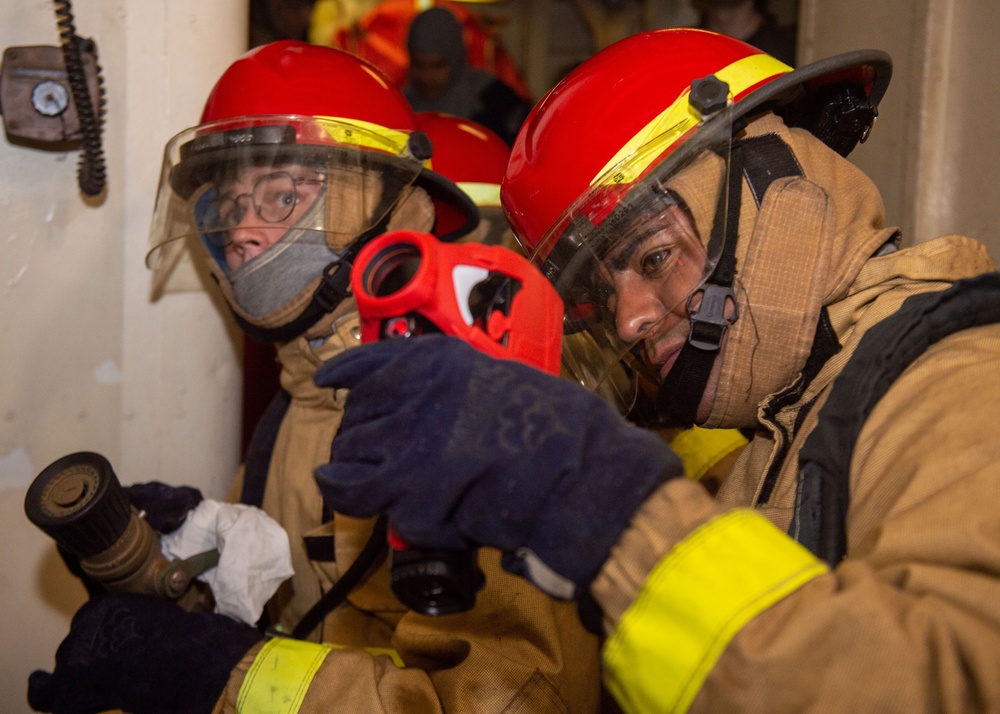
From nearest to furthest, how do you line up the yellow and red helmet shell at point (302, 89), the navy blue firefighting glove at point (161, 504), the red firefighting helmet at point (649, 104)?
the red firefighting helmet at point (649, 104), the navy blue firefighting glove at point (161, 504), the yellow and red helmet shell at point (302, 89)

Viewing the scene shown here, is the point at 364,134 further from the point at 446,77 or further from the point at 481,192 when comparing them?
the point at 446,77

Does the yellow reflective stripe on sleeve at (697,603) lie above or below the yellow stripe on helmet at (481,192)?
below

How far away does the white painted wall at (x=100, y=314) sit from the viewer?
1.88 metres

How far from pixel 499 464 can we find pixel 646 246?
67cm

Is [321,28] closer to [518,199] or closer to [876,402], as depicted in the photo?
[518,199]

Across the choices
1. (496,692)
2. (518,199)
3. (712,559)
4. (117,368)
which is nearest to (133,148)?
(117,368)

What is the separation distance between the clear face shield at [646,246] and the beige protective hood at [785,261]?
0.02 meters

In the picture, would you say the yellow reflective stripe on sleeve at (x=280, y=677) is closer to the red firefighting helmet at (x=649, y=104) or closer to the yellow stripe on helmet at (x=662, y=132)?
the red firefighting helmet at (x=649, y=104)

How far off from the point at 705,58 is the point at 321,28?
4.91m

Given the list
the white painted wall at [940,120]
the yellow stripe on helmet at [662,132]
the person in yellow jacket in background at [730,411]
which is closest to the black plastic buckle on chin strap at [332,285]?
the person in yellow jacket in background at [730,411]

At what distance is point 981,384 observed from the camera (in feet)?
3.22

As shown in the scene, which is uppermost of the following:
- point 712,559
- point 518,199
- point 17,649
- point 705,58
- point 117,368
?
point 705,58

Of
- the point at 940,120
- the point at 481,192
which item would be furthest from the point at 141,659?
the point at 940,120

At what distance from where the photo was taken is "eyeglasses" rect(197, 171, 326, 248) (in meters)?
1.83
